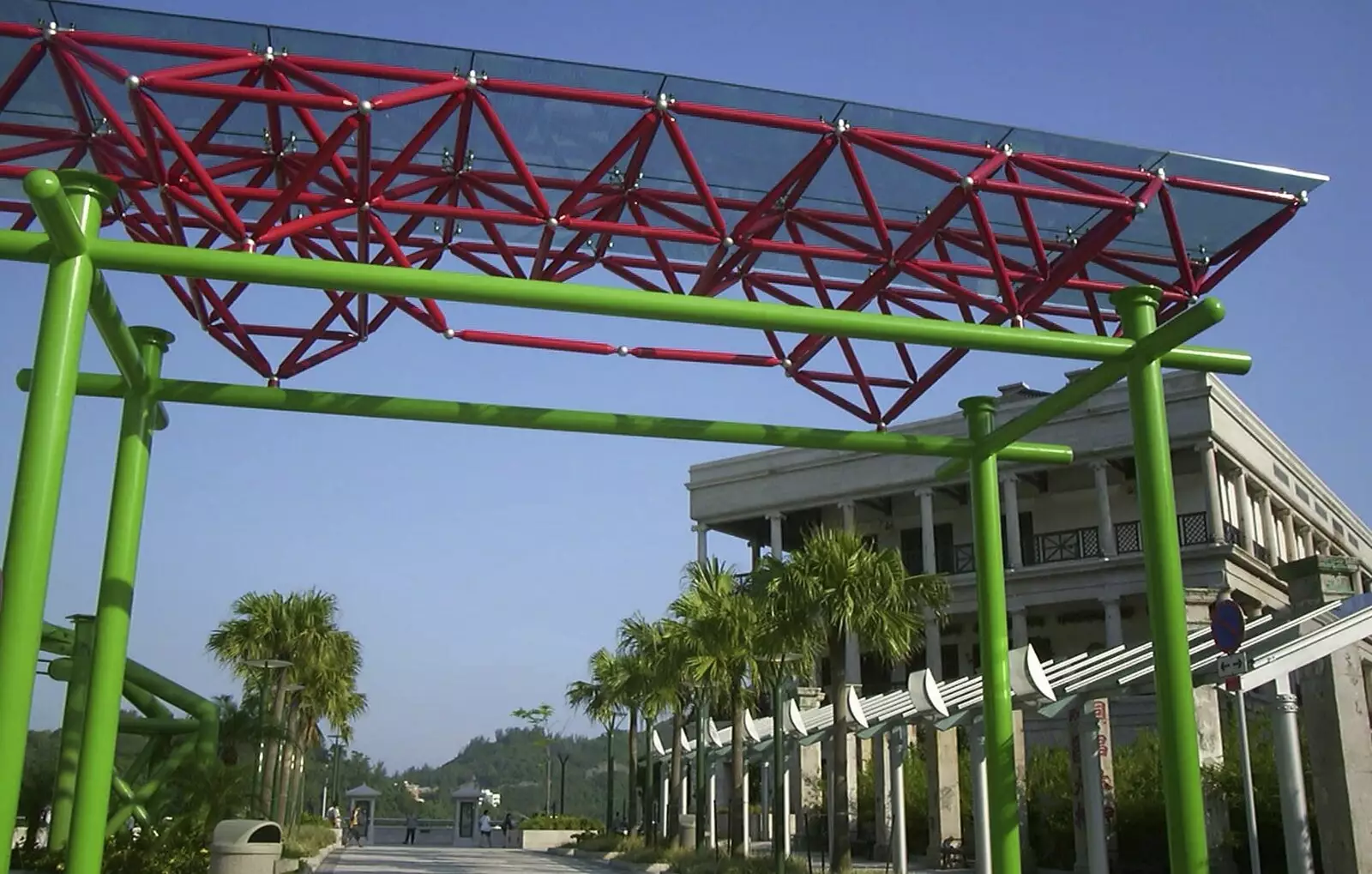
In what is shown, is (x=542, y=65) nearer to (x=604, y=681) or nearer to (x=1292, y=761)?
(x=1292, y=761)

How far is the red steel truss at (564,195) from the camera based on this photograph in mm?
10031

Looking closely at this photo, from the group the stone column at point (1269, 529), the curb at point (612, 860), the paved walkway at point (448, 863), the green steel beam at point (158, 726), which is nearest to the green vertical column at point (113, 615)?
the green steel beam at point (158, 726)

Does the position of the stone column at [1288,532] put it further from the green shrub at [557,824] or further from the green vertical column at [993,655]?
the green vertical column at [993,655]

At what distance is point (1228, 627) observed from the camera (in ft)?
44.4

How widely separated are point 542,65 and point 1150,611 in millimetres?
6303

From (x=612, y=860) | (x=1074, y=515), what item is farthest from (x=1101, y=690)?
(x=1074, y=515)

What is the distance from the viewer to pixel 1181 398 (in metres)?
43.4

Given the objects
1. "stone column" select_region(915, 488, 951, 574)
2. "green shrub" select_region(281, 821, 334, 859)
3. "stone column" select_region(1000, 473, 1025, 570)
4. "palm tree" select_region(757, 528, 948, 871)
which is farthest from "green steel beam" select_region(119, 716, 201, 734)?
"stone column" select_region(1000, 473, 1025, 570)

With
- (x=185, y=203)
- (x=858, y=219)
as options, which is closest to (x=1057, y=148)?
(x=858, y=219)

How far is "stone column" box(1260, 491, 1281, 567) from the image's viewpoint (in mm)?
48312

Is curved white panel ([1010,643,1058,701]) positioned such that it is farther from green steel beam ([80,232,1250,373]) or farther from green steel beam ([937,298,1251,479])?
green steel beam ([80,232,1250,373])

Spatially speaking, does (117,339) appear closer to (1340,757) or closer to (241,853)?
(241,853)

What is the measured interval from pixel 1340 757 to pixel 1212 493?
28053 millimetres

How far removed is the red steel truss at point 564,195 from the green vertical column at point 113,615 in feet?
5.13
